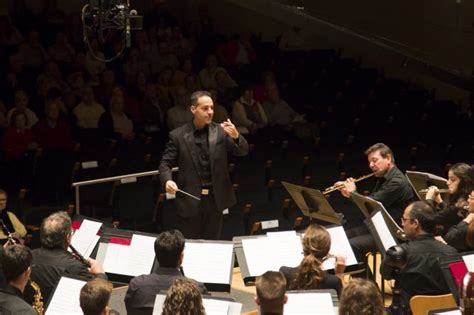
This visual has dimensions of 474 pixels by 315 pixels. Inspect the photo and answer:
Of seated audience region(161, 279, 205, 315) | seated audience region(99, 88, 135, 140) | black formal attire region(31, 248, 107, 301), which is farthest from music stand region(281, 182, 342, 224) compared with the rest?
seated audience region(99, 88, 135, 140)

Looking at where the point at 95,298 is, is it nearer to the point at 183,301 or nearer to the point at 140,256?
the point at 183,301

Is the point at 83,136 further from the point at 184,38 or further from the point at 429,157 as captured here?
the point at 429,157

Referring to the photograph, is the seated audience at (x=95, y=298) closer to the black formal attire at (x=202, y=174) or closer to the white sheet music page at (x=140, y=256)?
the white sheet music page at (x=140, y=256)

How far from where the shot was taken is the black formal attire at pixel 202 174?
7336 millimetres

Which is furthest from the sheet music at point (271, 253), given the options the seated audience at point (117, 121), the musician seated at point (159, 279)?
the seated audience at point (117, 121)

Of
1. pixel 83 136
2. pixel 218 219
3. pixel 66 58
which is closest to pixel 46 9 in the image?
pixel 66 58

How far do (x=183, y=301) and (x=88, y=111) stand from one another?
618 cm

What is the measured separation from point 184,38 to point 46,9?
2114 mm

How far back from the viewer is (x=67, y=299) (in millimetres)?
5312

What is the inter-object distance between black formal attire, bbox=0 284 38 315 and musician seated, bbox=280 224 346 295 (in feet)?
5.31

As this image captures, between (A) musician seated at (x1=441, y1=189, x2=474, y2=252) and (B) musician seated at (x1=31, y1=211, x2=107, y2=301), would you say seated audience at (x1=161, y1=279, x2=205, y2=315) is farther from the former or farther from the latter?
(A) musician seated at (x1=441, y1=189, x2=474, y2=252)

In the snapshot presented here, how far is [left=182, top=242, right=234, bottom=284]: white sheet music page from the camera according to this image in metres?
6.16

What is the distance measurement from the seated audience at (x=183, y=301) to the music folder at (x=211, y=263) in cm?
156

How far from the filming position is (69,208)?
28.5 feet
